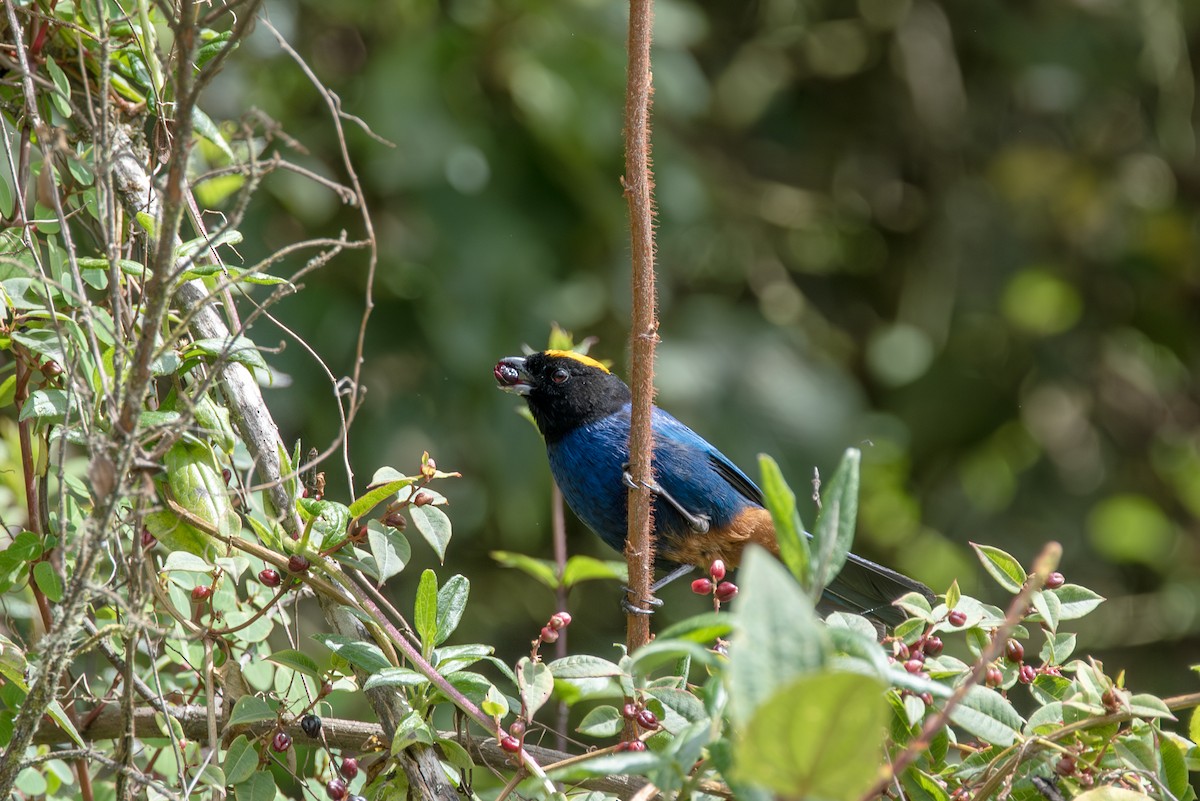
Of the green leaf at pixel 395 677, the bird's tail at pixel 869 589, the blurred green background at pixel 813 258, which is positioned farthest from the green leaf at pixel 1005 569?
the blurred green background at pixel 813 258

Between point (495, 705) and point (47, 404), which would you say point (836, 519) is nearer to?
point (495, 705)

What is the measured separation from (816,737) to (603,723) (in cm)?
99

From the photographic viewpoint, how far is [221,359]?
5.68 ft

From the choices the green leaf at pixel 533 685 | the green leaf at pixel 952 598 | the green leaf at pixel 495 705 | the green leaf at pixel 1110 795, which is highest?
the green leaf at pixel 952 598

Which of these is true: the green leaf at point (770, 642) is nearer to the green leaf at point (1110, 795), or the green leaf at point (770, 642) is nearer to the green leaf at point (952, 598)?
the green leaf at point (1110, 795)

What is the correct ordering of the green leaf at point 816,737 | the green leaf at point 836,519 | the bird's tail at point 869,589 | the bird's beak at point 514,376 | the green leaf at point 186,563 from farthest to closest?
the bird's beak at point 514,376 < the bird's tail at point 869,589 < the green leaf at point 186,563 < the green leaf at point 836,519 < the green leaf at point 816,737

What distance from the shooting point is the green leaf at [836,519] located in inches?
51.7

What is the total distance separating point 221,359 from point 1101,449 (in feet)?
19.9

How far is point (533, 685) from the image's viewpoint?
74.7 inches

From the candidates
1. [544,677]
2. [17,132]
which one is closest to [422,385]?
[17,132]

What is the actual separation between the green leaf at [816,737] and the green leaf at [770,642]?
0.11 ft

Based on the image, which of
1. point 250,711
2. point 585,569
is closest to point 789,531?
point 250,711

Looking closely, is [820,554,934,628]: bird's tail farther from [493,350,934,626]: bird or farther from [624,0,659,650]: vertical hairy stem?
[624,0,659,650]: vertical hairy stem

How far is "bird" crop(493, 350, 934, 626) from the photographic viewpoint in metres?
3.72
